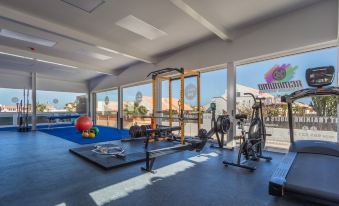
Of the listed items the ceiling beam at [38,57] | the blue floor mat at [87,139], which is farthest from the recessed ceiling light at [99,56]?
the blue floor mat at [87,139]

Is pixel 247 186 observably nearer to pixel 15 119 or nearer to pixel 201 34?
pixel 201 34

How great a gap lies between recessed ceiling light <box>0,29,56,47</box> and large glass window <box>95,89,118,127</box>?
4.52 m

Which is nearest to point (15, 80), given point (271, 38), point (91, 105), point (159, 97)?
point (91, 105)

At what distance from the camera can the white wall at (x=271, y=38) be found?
3.57 m

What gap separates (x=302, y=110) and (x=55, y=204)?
4.76m

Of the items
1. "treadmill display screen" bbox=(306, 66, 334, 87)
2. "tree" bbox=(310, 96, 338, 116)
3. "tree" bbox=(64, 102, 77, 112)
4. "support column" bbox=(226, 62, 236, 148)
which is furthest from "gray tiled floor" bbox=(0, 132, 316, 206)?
"tree" bbox=(64, 102, 77, 112)

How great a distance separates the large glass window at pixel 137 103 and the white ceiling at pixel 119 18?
2.39 metres

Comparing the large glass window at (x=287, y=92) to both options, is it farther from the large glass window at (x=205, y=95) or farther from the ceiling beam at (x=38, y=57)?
the ceiling beam at (x=38, y=57)

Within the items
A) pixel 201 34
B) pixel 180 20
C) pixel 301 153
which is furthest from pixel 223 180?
pixel 201 34

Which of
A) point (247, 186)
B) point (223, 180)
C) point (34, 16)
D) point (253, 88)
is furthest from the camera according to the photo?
point (253, 88)

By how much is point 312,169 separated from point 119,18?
4.33 meters

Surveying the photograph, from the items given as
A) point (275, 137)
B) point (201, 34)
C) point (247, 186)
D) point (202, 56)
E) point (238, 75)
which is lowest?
point (247, 186)

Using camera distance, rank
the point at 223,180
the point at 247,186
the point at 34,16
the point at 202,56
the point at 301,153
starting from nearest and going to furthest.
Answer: the point at 247,186
the point at 223,180
the point at 301,153
the point at 34,16
the point at 202,56

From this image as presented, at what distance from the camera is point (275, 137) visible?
4543 millimetres
